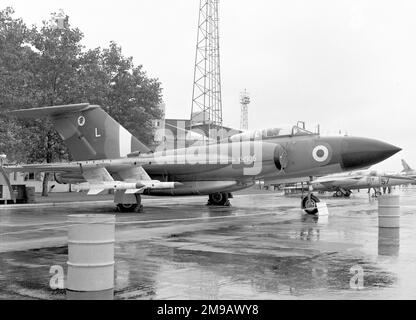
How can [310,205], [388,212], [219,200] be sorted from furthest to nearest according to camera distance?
1. [219,200]
2. [310,205]
3. [388,212]

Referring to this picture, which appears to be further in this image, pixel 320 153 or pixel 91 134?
pixel 91 134

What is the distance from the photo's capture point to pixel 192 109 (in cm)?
5666

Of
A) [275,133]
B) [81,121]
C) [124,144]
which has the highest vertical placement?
[81,121]

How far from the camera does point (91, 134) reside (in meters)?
20.4

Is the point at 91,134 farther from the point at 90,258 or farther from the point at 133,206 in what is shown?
the point at 90,258

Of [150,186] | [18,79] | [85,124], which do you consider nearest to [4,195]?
[18,79]

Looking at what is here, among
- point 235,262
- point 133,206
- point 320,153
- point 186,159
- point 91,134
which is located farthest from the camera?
point 91,134

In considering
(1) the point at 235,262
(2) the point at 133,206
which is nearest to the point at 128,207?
(2) the point at 133,206

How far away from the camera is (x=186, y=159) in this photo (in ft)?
63.1

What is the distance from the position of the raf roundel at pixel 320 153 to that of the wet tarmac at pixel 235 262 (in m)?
4.67

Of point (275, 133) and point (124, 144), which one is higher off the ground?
point (275, 133)

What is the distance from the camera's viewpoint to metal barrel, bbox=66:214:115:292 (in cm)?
536

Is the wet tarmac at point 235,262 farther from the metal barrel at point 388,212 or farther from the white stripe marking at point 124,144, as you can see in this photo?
the white stripe marking at point 124,144

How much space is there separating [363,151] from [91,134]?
11.4 meters
